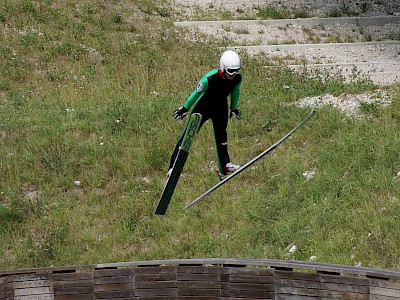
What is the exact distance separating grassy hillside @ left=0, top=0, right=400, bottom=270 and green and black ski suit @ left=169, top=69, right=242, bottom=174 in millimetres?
2848

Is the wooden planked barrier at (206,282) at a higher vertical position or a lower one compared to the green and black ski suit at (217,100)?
lower

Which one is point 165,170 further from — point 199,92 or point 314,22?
point 314,22

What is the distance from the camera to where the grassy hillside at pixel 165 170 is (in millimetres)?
14045

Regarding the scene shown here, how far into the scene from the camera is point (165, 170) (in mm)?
16797

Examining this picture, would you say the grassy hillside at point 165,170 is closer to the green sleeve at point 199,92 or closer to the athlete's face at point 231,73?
the green sleeve at point 199,92

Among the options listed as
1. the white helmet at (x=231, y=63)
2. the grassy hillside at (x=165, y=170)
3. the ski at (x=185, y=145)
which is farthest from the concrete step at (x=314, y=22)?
the white helmet at (x=231, y=63)

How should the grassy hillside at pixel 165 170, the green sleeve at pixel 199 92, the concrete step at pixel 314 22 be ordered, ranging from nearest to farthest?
the green sleeve at pixel 199 92
the grassy hillside at pixel 165 170
the concrete step at pixel 314 22

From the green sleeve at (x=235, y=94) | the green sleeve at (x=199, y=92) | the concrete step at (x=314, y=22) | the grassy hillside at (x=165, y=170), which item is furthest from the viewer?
the concrete step at (x=314, y=22)

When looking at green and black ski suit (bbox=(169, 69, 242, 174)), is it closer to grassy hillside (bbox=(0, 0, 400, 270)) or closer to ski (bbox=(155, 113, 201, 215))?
ski (bbox=(155, 113, 201, 215))

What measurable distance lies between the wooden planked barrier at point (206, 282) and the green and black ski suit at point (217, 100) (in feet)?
6.13

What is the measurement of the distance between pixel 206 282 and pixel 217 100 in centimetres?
272

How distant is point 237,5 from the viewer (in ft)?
93.6

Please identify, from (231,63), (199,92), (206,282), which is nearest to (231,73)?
(231,63)

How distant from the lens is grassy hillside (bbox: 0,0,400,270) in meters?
14.0
